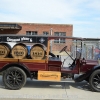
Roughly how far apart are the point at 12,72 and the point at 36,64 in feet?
2.88

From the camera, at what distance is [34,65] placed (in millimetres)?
7934

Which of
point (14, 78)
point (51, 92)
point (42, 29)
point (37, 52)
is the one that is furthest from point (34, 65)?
point (42, 29)

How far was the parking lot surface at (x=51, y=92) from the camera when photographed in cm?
695

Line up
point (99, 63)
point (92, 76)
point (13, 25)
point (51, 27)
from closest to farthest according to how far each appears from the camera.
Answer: point (92, 76) < point (99, 63) < point (13, 25) < point (51, 27)

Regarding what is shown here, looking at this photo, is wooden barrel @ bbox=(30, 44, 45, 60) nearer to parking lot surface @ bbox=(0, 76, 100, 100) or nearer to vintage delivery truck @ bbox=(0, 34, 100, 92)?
vintage delivery truck @ bbox=(0, 34, 100, 92)

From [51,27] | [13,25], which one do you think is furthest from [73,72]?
[51,27]

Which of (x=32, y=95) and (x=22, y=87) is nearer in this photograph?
(x=32, y=95)

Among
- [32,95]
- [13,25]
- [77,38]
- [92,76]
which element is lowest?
[32,95]

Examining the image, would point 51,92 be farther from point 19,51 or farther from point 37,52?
point 19,51

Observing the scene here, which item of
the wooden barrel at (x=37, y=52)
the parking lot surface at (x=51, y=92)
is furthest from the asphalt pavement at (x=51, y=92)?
the wooden barrel at (x=37, y=52)

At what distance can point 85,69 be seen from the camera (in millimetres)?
8055

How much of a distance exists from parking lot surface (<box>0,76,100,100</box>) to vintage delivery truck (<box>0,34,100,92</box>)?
1.22 ft

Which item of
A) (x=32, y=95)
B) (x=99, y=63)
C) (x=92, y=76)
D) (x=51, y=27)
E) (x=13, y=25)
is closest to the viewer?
(x=32, y=95)

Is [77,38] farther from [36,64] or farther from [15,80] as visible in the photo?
[15,80]
